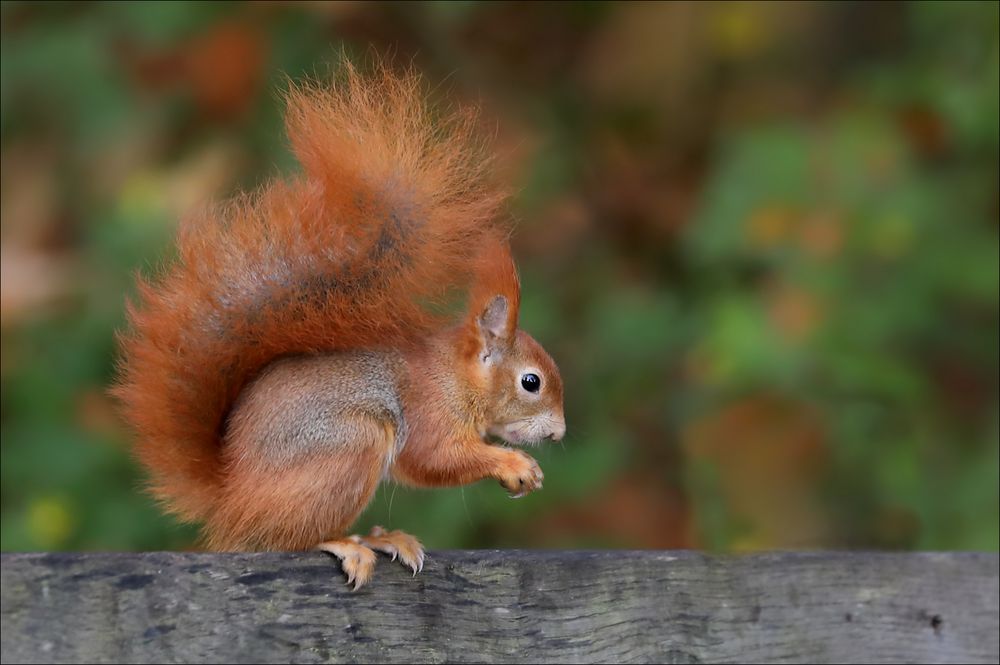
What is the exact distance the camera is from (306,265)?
1.19m

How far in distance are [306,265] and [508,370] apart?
0.93 feet

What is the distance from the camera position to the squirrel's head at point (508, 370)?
1337 millimetres

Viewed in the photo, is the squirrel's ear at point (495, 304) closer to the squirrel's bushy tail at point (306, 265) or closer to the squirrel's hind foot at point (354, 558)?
the squirrel's bushy tail at point (306, 265)

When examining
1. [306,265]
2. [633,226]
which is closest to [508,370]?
[306,265]

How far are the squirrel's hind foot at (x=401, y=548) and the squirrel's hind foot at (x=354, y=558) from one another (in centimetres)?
2

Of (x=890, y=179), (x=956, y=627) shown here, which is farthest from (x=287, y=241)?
(x=890, y=179)

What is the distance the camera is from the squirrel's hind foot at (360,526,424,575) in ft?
3.63

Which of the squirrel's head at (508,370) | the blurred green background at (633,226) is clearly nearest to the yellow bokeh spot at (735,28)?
the blurred green background at (633,226)

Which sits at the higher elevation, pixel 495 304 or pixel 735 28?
pixel 735 28

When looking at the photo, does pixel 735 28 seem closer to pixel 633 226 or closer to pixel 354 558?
pixel 633 226

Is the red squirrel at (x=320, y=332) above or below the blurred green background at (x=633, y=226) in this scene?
below

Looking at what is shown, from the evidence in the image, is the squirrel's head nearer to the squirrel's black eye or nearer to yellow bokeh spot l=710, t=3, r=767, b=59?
the squirrel's black eye

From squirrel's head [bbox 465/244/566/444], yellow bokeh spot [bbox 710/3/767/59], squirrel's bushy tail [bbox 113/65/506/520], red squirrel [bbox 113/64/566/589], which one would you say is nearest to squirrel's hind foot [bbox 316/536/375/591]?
red squirrel [bbox 113/64/566/589]

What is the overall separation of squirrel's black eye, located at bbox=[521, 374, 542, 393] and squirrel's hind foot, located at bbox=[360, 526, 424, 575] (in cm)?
31
